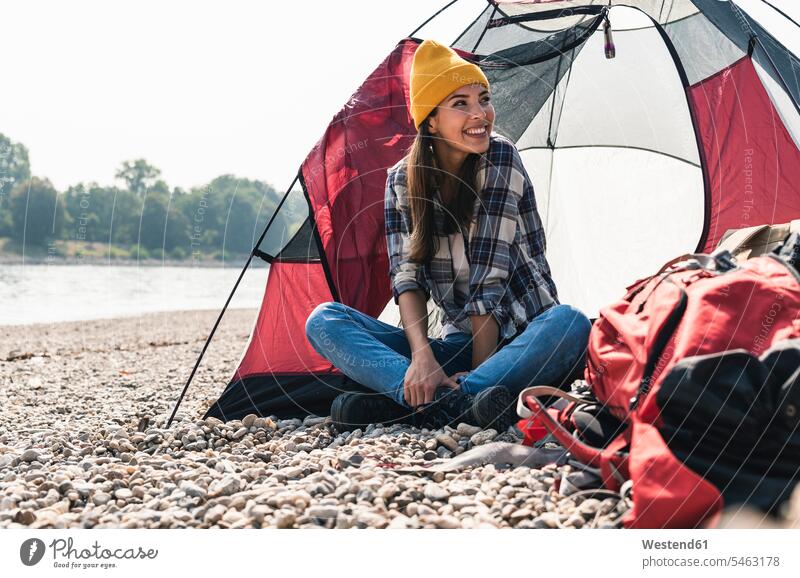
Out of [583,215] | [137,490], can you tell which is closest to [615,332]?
[137,490]

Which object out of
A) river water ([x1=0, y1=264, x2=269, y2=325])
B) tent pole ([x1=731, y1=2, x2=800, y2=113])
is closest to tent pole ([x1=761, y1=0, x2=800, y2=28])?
tent pole ([x1=731, y1=2, x2=800, y2=113])

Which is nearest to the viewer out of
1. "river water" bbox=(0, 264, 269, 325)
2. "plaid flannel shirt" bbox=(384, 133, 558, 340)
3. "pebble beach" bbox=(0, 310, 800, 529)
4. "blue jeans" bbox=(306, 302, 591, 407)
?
"pebble beach" bbox=(0, 310, 800, 529)

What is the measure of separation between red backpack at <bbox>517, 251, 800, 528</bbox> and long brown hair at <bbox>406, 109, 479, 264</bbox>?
2.73 feet

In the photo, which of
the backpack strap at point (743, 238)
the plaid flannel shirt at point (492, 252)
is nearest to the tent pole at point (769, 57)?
the backpack strap at point (743, 238)

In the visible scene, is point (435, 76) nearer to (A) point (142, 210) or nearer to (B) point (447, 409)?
(B) point (447, 409)

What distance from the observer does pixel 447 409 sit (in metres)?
2.56

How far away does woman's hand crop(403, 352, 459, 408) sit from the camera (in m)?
2.55

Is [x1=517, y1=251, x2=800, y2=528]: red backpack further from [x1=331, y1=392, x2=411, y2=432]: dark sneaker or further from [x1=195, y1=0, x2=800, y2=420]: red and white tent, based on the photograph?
[x1=195, y1=0, x2=800, y2=420]: red and white tent

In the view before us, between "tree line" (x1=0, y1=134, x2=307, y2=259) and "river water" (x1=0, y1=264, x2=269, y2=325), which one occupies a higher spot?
"tree line" (x1=0, y1=134, x2=307, y2=259)

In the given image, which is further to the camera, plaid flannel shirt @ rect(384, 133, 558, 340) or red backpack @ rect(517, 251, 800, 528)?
plaid flannel shirt @ rect(384, 133, 558, 340)

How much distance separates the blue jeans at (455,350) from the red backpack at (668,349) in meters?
0.42

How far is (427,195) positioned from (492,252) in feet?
1.04

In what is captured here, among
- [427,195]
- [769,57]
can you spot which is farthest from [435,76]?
Result: [769,57]

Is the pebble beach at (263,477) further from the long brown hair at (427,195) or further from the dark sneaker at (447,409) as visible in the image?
the long brown hair at (427,195)
